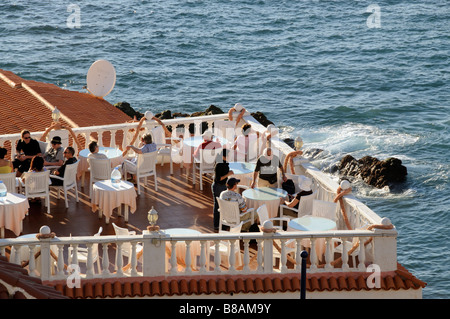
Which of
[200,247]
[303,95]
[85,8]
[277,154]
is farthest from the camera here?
[85,8]

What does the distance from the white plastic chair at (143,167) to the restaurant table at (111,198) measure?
142 centimetres

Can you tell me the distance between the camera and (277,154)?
1873cm

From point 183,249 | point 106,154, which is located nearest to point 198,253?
point 183,249

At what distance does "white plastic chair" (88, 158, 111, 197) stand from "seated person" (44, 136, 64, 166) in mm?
640

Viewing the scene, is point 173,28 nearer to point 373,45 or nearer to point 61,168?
point 373,45

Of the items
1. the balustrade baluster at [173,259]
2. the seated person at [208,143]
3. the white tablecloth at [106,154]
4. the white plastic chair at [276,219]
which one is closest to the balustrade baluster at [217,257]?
the balustrade baluster at [173,259]

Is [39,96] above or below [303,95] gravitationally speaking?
above

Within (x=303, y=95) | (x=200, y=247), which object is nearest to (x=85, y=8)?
(x=303, y=95)

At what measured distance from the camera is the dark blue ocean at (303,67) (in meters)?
36.7

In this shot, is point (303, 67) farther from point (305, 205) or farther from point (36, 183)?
point (305, 205)

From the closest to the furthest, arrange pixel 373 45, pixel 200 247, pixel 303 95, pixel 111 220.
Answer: pixel 200 247, pixel 111 220, pixel 303 95, pixel 373 45

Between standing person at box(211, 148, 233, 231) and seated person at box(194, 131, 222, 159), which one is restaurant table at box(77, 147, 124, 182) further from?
standing person at box(211, 148, 233, 231)

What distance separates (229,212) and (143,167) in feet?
11.6
